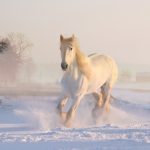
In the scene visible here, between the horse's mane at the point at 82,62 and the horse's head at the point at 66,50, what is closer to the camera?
the horse's head at the point at 66,50

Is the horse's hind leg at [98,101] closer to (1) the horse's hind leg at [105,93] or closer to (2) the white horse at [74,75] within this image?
(1) the horse's hind leg at [105,93]

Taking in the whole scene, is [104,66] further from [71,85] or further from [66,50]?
[66,50]

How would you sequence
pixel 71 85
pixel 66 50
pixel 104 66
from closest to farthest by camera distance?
pixel 66 50 < pixel 71 85 < pixel 104 66

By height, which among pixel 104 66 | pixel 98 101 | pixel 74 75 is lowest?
pixel 98 101

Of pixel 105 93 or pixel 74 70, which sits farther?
pixel 105 93

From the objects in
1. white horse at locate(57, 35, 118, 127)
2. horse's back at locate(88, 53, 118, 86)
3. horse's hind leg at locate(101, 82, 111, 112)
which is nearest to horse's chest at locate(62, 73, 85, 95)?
white horse at locate(57, 35, 118, 127)

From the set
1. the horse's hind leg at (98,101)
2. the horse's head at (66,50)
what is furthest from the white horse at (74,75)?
the horse's hind leg at (98,101)

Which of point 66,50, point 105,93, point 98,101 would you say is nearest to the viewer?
point 66,50

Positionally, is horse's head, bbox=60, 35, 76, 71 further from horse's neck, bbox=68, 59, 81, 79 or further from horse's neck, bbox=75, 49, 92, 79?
horse's neck, bbox=75, 49, 92, 79

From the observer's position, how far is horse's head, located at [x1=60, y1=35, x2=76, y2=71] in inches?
350

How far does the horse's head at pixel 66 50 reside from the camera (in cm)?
888

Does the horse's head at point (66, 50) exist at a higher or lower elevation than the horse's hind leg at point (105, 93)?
higher

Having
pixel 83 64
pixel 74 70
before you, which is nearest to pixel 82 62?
pixel 83 64

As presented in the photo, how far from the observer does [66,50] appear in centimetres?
900
